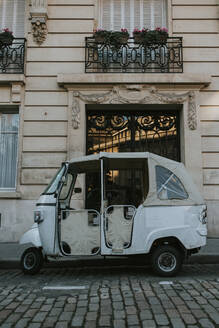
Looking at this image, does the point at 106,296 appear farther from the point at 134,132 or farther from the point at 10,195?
the point at 134,132

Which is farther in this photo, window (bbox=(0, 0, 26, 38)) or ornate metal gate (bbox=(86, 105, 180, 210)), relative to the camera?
window (bbox=(0, 0, 26, 38))

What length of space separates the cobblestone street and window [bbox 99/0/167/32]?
8.44 metres

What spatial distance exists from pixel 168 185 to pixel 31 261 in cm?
292

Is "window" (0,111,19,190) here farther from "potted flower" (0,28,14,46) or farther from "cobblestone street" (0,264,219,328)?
"cobblestone street" (0,264,219,328)

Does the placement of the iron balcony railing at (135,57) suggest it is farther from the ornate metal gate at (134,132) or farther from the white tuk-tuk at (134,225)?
the white tuk-tuk at (134,225)

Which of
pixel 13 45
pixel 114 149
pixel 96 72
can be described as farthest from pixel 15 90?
pixel 114 149

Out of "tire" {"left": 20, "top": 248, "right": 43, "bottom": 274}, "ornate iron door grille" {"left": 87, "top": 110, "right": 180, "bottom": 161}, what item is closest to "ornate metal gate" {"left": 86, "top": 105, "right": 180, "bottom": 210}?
"ornate iron door grille" {"left": 87, "top": 110, "right": 180, "bottom": 161}

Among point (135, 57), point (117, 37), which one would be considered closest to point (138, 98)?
point (135, 57)

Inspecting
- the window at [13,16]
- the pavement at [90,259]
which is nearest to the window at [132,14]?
the window at [13,16]

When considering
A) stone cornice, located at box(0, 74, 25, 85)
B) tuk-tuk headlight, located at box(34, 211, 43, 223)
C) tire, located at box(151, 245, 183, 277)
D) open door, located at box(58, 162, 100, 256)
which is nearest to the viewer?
tire, located at box(151, 245, 183, 277)

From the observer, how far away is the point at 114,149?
9883mm

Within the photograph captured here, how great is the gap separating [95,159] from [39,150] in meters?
4.31

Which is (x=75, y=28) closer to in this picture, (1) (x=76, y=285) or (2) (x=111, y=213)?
(2) (x=111, y=213)

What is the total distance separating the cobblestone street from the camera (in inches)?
123
